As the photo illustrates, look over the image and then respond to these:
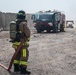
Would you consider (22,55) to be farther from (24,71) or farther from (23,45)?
(24,71)

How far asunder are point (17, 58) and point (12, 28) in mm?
933

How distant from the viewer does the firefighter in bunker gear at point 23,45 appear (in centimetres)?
862

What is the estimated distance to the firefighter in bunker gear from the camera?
862cm

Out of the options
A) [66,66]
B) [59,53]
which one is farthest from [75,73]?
[59,53]

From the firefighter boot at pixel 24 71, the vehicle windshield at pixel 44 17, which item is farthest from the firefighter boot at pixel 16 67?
the vehicle windshield at pixel 44 17

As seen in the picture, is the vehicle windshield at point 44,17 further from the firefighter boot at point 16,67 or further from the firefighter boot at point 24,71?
the firefighter boot at point 24,71

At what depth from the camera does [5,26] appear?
34031mm

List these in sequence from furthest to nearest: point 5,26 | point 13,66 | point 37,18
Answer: point 5,26, point 37,18, point 13,66

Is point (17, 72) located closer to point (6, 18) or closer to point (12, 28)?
point (12, 28)

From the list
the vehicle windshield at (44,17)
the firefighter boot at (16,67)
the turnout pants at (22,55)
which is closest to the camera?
the turnout pants at (22,55)

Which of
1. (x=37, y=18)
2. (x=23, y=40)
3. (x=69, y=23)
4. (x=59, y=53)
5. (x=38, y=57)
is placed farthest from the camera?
(x=69, y=23)

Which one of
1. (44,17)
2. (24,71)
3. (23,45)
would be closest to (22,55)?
(23,45)

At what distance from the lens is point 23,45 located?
28.5 feet

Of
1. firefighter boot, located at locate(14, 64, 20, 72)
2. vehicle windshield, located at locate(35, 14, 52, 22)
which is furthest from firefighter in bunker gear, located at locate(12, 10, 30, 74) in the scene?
vehicle windshield, located at locate(35, 14, 52, 22)
